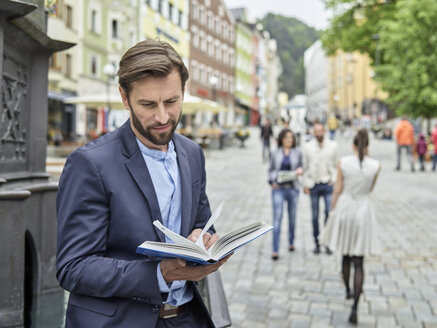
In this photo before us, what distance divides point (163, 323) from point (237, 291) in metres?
4.44

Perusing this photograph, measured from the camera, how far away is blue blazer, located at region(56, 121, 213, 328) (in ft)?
6.02

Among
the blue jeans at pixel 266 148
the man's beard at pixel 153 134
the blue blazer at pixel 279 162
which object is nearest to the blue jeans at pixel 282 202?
the blue blazer at pixel 279 162

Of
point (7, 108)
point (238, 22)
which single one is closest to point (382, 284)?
point (7, 108)

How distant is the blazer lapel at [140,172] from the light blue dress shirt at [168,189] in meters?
0.05

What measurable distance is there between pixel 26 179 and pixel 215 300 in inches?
83.6

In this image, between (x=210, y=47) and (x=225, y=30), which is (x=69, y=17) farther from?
(x=225, y=30)

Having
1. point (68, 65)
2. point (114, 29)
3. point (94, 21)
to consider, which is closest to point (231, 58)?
point (114, 29)

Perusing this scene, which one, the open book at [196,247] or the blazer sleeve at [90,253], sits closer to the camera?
the open book at [196,247]

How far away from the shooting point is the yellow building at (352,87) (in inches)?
2405

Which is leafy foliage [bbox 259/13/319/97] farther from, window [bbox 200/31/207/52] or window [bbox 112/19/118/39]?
window [bbox 112/19/118/39]

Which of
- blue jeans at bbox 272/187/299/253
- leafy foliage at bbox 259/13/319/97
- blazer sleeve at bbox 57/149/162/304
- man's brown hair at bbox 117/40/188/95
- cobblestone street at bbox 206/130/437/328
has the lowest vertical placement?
cobblestone street at bbox 206/130/437/328

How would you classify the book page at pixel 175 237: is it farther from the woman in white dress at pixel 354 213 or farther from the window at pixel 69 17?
the window at pixel 69 17

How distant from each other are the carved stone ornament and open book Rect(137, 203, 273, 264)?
210 cm

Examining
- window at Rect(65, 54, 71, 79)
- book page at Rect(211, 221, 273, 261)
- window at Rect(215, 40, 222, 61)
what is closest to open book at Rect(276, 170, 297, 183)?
book page at Rect(211, 221, 273, 261)
